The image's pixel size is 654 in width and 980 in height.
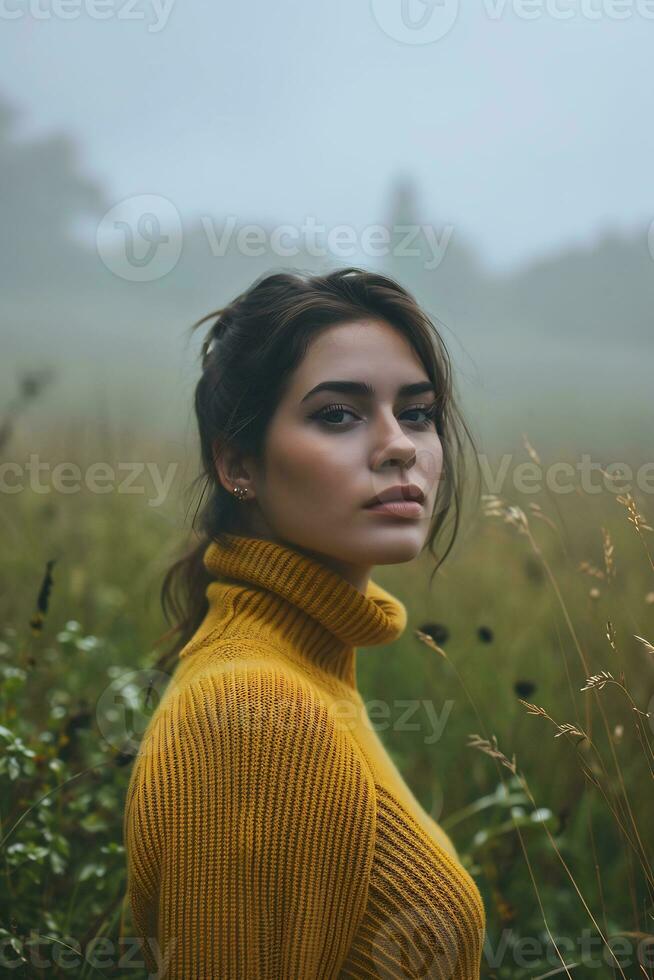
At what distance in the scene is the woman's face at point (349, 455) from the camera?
4.42ft

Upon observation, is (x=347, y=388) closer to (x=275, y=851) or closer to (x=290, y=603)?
(x=290, y=603)

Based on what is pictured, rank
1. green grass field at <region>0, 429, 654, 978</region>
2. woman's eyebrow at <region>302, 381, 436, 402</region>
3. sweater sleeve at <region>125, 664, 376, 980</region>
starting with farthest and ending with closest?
green grass field at <region>0, 429, 654, 978</region> → woman's eyebrow at <region>302, 381, 436, 402</region> → sweater sleeve at <region>125, 664, 376, 980</region>

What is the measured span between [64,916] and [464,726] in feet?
4.04

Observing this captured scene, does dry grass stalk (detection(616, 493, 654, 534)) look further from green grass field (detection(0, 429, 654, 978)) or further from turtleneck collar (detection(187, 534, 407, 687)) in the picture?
turtleneck collar (detection(187, 534, 407, 687))

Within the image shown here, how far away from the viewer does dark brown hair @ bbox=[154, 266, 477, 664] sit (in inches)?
57.1

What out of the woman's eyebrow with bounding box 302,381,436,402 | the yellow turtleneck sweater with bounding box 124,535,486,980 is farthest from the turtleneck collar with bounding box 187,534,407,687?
the woman's eyebrow with bounding box 302,381,436,402

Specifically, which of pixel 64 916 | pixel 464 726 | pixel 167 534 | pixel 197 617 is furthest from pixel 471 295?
pixel 64 916

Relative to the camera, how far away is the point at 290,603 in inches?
55.6

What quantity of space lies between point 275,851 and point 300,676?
260 millimetres

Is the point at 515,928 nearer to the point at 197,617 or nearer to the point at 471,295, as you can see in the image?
the point at 197,617

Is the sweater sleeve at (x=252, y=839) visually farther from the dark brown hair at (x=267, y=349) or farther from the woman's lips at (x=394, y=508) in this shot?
the dark brown hair at (x=267, y=349)

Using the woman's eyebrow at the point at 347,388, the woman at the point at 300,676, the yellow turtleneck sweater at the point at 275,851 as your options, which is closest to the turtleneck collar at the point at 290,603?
the woman at the point at 300,676

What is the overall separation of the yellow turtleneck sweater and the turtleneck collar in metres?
0.10

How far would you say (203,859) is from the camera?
3.72 ft
